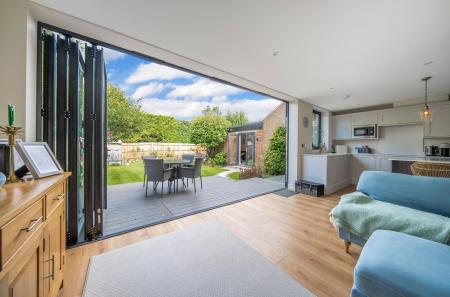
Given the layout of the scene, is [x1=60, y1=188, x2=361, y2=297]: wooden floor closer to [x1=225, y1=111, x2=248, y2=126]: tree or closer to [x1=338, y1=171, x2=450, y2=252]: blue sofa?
[x1=338, y1=171, x2=450, y2=252]: blue sofa

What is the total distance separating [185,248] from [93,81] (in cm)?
229

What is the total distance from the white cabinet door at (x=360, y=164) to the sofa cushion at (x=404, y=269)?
4.55m

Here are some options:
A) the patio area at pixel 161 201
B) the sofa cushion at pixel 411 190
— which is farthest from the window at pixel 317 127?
the sofa cushion at pixel 411 190

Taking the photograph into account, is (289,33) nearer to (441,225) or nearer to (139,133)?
(441,225)

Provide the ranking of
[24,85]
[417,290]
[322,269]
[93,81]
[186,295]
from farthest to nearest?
[93,81], [322,269], [24,85], [186,295], [417,290]

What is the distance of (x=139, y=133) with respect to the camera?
860cm

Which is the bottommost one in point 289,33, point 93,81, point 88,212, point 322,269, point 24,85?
point 322,269

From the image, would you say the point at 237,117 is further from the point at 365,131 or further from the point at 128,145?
the point at 365,131

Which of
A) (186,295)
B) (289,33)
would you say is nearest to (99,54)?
(289,33)

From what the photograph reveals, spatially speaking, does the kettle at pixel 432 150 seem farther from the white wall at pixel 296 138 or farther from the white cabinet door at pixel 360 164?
the white wall at pixel 296 138

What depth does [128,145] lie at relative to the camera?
7375 mm

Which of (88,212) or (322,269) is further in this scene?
(88,212)

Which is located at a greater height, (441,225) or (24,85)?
(24,85)

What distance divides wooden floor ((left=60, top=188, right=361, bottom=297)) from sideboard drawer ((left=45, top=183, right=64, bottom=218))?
795mm
